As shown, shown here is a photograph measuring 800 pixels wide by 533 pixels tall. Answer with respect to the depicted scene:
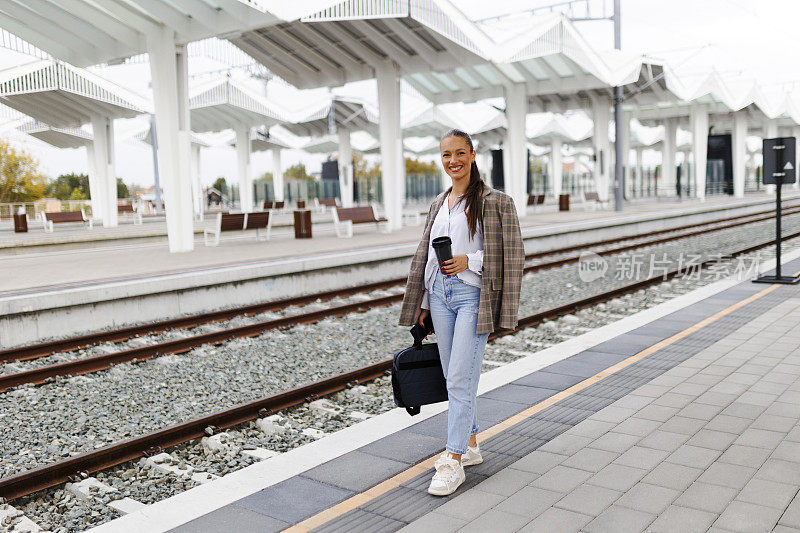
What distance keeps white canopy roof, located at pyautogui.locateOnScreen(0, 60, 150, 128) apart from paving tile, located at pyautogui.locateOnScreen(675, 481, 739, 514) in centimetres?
2307

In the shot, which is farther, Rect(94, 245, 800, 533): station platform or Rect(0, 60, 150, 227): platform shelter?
Rect(0, 60, 150, 227): platform shelter

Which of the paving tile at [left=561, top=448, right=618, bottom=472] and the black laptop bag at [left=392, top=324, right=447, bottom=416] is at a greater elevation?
the black laptop bag at [left=392, top=324, right=447, bottom=416]

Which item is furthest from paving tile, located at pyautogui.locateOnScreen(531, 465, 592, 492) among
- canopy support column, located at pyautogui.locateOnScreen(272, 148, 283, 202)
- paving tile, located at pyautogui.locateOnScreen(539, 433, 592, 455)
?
canopy support column, located at pyautogui.locateOnScreen(272, 148, 283, 202)

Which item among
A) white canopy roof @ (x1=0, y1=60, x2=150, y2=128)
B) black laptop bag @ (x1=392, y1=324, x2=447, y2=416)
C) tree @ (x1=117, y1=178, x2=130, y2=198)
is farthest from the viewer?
tree @ (x1=117, y1=178, x2=130, y2=198)

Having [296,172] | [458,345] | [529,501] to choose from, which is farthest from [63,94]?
[296,172]

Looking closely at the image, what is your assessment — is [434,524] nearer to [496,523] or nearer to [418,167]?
[496,523]

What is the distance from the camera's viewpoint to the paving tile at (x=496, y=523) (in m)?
3.12

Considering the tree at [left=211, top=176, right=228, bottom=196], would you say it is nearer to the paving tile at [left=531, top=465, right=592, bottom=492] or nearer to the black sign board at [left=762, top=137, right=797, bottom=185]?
the black sign board at [left=762, top=137, right=797, bottom=185]

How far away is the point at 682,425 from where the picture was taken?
444 centimetres

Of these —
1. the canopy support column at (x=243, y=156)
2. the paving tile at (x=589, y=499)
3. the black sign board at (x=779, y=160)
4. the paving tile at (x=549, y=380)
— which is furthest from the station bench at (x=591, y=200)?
the paving tile at (x=589, y=499)

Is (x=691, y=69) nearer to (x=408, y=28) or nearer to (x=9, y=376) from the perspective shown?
Result: (x=408, y=28)

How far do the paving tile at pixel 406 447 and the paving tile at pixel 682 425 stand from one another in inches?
55.8

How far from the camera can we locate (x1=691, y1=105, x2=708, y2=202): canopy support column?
40.0 metres

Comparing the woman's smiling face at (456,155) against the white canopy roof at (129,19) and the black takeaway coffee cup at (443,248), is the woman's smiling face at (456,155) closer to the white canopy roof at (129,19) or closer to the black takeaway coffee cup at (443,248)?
the black takeaway coffee cup at (443,248)
